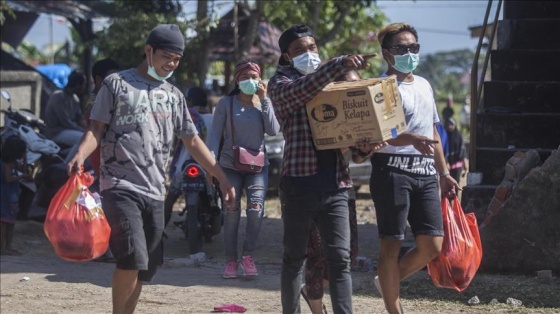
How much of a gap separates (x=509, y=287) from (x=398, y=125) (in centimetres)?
268

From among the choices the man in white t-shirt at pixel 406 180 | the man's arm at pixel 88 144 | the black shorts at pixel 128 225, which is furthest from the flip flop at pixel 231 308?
the man's arm at pixel 88 144

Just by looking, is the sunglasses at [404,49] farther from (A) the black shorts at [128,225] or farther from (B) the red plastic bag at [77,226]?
(B) the red plastic bag at [77,226]

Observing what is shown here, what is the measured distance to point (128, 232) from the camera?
5555mm

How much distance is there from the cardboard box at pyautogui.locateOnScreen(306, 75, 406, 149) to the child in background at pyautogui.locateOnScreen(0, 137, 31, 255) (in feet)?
16.6

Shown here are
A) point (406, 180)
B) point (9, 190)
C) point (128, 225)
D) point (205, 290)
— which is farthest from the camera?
point (9, 190)

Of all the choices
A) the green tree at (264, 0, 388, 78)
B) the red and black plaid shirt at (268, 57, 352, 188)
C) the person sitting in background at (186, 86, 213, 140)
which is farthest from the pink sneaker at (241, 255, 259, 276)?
the green tree at (264, 0, 388, 78)

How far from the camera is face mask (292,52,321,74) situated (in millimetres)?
5613

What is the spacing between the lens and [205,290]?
792 cm

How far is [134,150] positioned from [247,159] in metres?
2.62

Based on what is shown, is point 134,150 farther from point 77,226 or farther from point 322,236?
point 322,236

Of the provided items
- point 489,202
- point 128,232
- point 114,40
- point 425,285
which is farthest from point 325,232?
point 114,40

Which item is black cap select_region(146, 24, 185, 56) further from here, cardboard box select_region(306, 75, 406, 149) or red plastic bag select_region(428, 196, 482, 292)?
red plastic bag select_region(428, 196, 482, 292)

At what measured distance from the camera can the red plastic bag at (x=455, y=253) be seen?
20.3 ft

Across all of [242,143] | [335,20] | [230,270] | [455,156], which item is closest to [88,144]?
[242,143]
